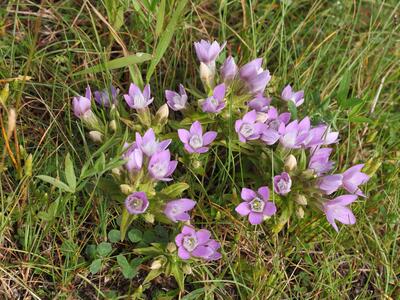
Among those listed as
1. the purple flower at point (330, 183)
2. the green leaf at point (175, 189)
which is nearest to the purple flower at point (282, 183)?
the purple flower at point (330, 183)

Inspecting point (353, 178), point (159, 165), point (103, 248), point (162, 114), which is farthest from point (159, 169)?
point (353, 178)

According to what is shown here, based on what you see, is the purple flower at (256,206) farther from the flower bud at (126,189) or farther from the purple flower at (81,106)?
the purple flower at (81,106)

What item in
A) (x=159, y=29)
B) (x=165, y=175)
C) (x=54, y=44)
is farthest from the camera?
(x=54, y=44)

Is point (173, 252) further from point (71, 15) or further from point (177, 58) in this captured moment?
point (71, 15)

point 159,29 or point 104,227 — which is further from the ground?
A: point 159,29

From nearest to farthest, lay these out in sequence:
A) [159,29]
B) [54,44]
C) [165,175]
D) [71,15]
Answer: [165,175], [159,29], [54,44], [71,15]

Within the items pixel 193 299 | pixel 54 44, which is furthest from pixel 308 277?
pixel 54 44

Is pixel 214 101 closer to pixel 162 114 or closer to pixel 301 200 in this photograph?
pixel 162 114

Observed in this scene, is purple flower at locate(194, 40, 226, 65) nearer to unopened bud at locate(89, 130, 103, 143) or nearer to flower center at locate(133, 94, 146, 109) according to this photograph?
flower center at locate(133, 94, 146, 109)
